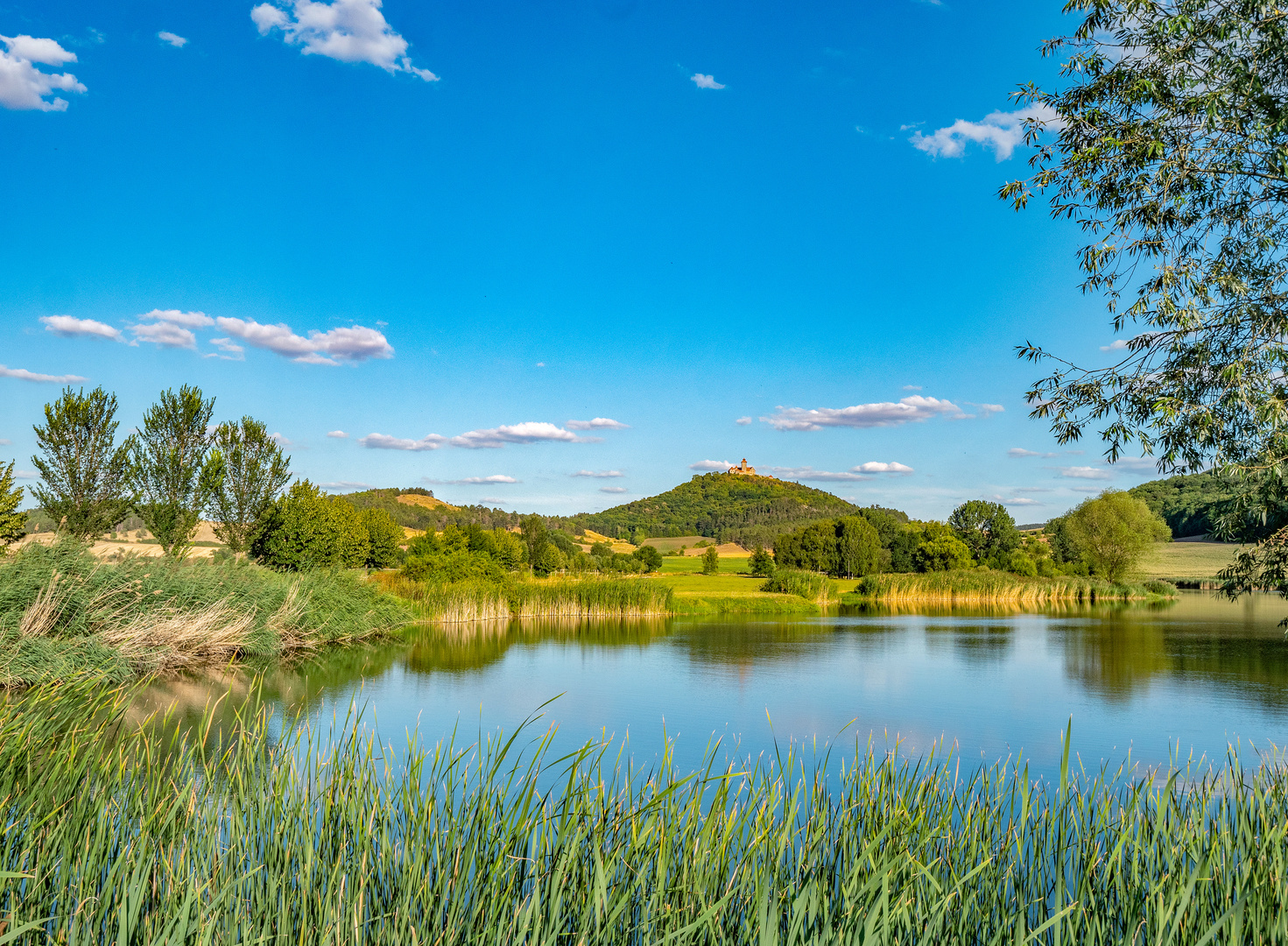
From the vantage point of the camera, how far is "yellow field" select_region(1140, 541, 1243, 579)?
59.1 metres

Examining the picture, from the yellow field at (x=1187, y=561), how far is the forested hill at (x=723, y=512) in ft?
130

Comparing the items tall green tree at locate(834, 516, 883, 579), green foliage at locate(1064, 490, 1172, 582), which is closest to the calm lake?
green foliage at locate(1064, 490, 1172, 582)

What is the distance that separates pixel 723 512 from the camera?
126 metres

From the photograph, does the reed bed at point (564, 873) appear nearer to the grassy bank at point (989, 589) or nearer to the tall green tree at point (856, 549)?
the grassy bank at point (989, 589)

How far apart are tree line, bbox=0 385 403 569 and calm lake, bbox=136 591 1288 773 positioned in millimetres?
6103

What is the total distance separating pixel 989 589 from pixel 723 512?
84094mm

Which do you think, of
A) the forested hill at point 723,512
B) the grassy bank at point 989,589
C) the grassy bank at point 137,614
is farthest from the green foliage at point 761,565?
the forested hill at point 723,512

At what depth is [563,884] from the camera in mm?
3520

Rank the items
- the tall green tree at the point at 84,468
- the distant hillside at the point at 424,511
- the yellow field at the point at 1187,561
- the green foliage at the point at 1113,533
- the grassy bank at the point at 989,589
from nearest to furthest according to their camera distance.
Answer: the tall green tree at the point at 84,468 < the grassy bank at the point at 989,589 < the green foliage at the point at 1113,533 < the yellow field at the point at 1187,561 < the distant hillside at the point at 424,511

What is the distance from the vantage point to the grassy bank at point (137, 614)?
36.3 feet

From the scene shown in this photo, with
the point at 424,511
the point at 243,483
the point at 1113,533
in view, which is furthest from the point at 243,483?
the point at 424,511

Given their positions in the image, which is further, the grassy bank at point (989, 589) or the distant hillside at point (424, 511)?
the distant hillside at point (424, 511)

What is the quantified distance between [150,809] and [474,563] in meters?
29.8

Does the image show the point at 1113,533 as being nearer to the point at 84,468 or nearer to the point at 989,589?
the point at 989,589
